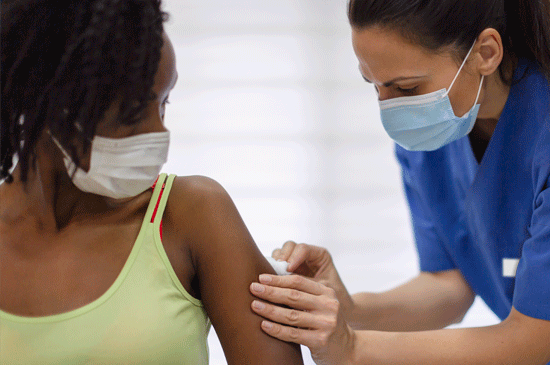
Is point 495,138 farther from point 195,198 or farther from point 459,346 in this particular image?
point 195,198

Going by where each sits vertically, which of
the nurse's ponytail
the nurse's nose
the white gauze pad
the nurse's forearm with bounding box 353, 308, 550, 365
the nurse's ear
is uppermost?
the nurse's ponytail

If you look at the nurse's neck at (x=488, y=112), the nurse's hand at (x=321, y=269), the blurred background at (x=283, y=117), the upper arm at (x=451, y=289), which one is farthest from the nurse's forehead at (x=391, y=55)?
the blurred background at (x=283, y=117)

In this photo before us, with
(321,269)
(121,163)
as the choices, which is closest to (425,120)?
(321,269)

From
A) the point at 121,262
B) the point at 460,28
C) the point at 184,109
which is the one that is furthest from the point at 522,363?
the point at 184,109

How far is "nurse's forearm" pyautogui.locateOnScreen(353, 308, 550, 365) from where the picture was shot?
48.3 inches

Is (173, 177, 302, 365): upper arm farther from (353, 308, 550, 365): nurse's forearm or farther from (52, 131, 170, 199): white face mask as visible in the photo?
(353, 308, 550, 365): nurse's forearm

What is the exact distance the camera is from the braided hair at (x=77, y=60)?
874 mm

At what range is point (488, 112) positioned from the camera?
1.39 meters

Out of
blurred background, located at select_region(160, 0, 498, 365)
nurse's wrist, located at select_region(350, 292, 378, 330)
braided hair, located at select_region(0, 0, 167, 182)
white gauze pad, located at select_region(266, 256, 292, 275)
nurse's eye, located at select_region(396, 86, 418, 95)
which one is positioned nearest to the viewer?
braided hair, located at select_region(0, 0, 167, 182)

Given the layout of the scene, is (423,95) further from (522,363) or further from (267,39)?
(267,39)

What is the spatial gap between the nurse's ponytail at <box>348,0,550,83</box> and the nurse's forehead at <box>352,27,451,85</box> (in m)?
0.01

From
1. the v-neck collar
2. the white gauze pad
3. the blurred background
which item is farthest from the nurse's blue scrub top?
the blurred background

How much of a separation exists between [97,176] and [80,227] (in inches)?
6.3

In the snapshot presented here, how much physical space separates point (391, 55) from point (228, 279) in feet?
1.89
